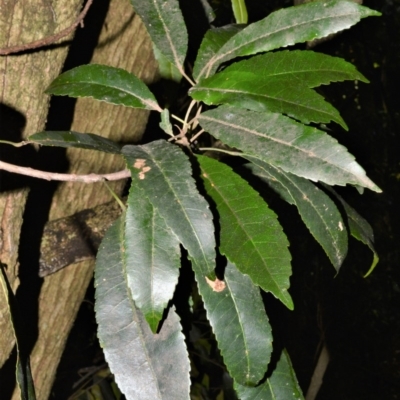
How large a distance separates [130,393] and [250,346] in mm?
157

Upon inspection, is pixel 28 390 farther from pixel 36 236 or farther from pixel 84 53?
pixel 84 53

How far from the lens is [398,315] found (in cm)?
226


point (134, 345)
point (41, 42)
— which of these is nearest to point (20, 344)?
point (134, 345)

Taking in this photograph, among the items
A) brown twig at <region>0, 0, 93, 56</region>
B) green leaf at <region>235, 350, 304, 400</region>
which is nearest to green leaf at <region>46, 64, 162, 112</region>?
brown twig at <region>0, 0, 93, 56</region>

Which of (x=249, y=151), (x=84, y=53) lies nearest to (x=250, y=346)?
(x=249, y=151)

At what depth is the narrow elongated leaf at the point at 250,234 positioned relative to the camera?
62 centimetres

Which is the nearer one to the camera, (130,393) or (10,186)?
(130,393)

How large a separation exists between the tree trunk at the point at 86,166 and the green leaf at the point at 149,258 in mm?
546

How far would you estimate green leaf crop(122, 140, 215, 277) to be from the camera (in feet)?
1.97

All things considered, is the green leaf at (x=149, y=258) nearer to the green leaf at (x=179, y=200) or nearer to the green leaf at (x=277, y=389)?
the green leaf at (x=179, y=200)

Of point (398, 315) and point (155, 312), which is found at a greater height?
point (155, 312)

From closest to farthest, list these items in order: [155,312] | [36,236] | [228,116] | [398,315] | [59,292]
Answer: [155,312] → [228,116] → [36,236] → [59,292] → [398,315]

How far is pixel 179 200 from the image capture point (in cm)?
61

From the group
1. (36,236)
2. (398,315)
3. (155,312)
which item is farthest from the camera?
(398,315)
